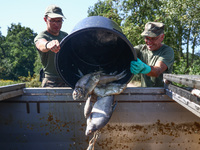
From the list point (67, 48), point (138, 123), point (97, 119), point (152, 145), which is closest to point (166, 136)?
point (152, 145)

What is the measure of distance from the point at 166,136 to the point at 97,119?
1.06m

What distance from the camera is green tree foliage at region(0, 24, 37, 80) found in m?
30.7

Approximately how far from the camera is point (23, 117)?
2.52 metres

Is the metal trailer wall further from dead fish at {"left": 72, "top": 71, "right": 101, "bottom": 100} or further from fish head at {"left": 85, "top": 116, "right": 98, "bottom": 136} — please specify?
fish head at {"left": 85, "top": 116, "right": 98, "bottom": 136}

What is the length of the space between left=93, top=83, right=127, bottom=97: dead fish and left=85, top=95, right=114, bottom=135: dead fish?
0.18 feet

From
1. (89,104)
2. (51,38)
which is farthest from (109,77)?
(51,38)

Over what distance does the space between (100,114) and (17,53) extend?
3528 cm

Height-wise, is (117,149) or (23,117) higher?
(23,117)

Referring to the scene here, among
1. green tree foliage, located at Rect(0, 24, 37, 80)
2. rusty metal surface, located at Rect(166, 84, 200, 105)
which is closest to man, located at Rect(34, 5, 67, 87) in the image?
rusty metal surface, located at Rect(166, 84, 200, 105)

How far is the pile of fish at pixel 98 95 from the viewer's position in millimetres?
2004

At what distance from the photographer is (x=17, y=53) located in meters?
33.7

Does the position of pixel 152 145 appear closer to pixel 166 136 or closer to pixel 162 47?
pixel 166 136

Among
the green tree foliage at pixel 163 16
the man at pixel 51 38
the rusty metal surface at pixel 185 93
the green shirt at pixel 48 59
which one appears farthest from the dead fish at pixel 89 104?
the green tree foliage at pixel 163 16

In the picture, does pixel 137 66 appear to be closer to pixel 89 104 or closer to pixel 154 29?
pixel 89 104
